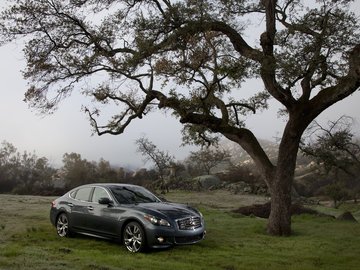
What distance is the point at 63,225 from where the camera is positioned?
12.6m

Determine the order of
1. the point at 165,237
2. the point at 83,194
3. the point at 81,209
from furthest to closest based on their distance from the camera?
the point at 83,194 → the point at 81,209 → the point at 165,237

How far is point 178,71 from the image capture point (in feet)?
46.1

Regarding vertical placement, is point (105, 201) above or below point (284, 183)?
below

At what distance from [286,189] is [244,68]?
15.2 feet

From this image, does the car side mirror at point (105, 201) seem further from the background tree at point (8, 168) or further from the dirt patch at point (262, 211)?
the background tree at point (8, 168)

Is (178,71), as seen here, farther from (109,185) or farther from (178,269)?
(178,269)

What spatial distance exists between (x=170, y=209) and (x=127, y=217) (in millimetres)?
1111

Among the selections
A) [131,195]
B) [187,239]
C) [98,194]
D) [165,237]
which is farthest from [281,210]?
[98,194]

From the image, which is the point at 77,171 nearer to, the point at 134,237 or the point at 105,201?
the point at 105,201

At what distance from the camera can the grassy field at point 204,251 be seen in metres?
8.72

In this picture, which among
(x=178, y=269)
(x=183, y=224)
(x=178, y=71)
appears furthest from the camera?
(x=178, y=71)

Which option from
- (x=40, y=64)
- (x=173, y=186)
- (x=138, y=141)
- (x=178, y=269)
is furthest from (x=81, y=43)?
(x=173, y=186)

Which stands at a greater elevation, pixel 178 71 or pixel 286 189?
pixel 178 71

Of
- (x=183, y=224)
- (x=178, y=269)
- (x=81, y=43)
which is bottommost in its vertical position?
(x=178, y=269)
